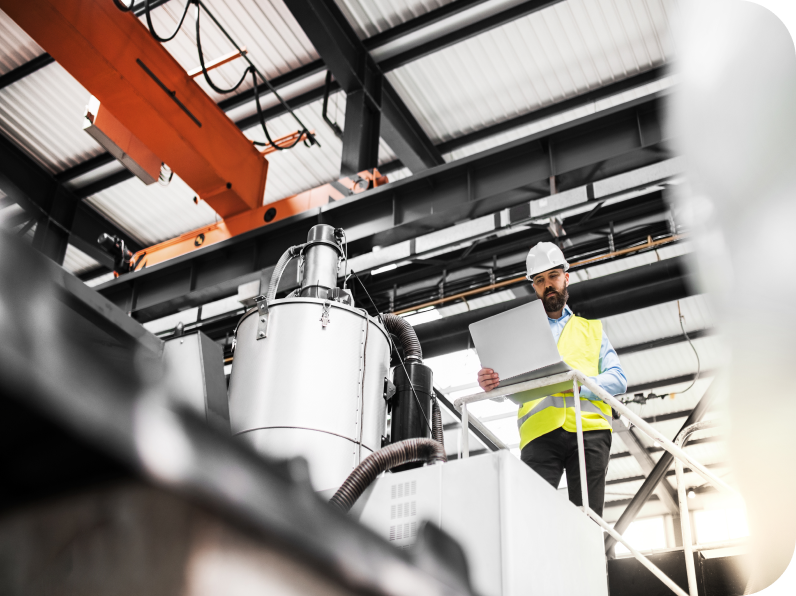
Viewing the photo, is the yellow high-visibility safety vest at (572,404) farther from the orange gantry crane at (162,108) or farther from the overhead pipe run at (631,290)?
the orange gantry crane at (162,108)

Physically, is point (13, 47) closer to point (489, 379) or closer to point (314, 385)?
point (314, 385)

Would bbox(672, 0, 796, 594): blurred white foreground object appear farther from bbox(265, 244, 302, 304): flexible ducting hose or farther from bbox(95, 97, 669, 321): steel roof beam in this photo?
bbox(95, 97, 669, 321): steel roof beam

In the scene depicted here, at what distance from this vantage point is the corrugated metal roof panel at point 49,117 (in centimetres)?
959

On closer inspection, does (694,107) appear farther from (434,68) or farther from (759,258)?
(434,68)

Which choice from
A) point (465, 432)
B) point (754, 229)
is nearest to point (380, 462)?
point (465, 432)

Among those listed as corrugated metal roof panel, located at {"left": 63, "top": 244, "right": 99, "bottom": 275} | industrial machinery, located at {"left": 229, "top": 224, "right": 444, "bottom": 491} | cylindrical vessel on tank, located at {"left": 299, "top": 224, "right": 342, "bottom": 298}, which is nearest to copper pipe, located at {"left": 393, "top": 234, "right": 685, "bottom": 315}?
cylindrical vessel on tank, located at {"left": 299, "top": 224, "right": 342, "bottom": 298}

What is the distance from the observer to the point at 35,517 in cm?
100

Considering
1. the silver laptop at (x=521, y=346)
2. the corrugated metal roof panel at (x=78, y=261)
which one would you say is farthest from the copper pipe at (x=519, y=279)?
the corrugated metal roof panel at (x=78, y=261)

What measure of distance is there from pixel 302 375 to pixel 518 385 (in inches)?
45.4

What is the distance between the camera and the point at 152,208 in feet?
36.6

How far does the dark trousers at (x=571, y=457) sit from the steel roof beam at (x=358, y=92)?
170 inches

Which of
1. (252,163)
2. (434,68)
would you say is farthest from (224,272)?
(434,68)

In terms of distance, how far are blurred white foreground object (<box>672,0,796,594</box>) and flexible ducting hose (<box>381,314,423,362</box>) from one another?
10.4 feet

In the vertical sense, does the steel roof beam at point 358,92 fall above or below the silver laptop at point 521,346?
above
